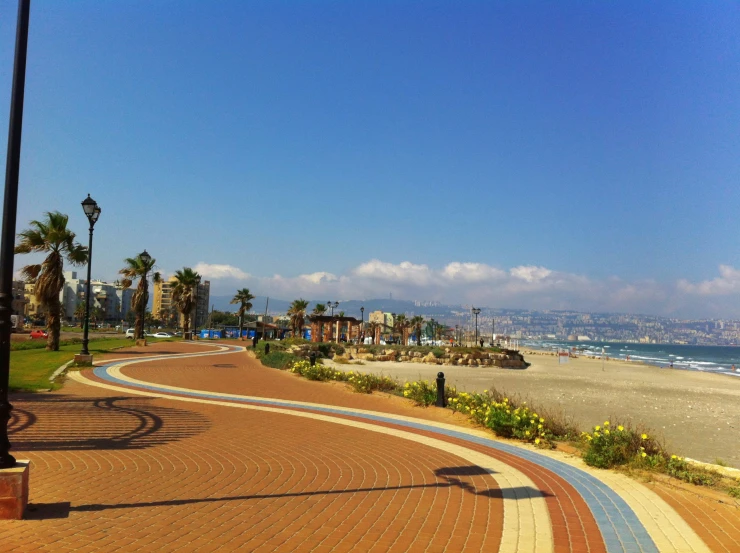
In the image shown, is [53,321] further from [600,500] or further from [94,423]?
[600,500]

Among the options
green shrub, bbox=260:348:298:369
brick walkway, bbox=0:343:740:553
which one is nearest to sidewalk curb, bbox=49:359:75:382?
brick walkway, bbox=0:343:740:553

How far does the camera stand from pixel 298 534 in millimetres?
4945

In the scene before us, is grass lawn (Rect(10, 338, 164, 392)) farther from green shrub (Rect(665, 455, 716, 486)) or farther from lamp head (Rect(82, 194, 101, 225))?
green shrub (Rect(665, 455, 716, 486))

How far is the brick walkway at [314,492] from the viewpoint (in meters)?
4.88

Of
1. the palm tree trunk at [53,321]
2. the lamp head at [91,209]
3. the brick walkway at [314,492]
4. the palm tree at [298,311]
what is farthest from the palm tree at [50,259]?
the palm tree at [298,311]

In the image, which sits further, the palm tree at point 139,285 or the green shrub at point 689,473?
the palm tree at point 139,285

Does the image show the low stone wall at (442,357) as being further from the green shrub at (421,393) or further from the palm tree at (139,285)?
the green shrub at (421,393)

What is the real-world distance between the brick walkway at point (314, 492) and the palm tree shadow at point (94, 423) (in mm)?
42

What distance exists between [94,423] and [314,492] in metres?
5.42

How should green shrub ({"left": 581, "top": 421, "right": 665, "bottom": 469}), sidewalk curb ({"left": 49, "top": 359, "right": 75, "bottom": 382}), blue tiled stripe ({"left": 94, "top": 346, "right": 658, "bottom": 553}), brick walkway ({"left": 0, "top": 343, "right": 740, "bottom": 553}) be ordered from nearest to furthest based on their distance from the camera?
brick walkway ({"left": 0, "top": 343, "right": 740, "bottom": 553}) < blue tiled stripe ({"left": 94, "top": 346, "right": 658, "bottom": 553}) < green shrub ({"left": 581, "top": 421, "right": 665, "bottom": 469}) < sidewalk curb ({"left": 49, "top": 359, "right": 75, "bottom": 382})

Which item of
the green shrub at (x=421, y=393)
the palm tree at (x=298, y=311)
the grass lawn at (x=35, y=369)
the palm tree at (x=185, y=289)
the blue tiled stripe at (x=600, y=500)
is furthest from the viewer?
the palm tree at (x=298, y=311)

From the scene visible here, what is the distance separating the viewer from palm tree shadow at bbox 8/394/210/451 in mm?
8211

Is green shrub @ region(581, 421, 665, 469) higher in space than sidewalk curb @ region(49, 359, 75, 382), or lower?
higher

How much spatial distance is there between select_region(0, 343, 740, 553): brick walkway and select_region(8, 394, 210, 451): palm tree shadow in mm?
42
